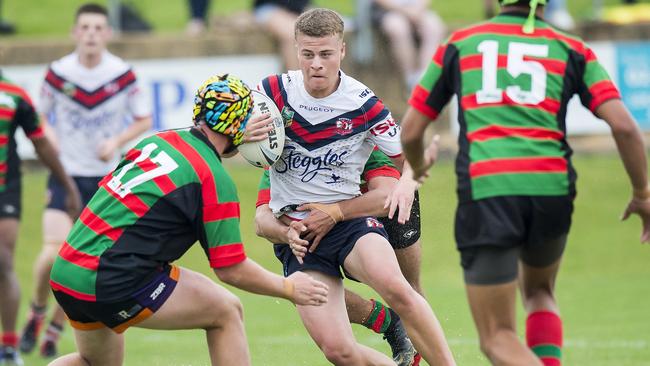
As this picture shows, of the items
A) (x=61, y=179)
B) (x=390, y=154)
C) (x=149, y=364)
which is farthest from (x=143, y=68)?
(x=390, y=154)

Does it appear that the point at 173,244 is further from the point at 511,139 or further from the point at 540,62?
the point at 540,62

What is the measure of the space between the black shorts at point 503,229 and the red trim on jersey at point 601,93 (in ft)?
1.44

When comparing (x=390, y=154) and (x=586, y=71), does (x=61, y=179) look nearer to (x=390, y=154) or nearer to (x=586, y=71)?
(x=390, y=154)

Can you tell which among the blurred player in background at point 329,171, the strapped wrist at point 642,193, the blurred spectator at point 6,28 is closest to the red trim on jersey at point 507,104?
the strapped wrist at point 642,193

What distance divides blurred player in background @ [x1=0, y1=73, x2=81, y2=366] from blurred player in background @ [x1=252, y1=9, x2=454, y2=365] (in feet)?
9.29

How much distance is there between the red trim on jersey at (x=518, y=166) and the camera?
493 centimetres

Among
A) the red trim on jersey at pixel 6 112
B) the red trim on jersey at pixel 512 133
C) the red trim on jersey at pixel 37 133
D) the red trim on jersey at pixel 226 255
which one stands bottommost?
the red trim on jersey at pixel 37 133

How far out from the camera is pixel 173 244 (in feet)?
17.7

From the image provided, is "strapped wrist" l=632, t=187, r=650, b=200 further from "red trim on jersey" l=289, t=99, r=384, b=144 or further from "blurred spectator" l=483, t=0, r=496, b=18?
"blurred spectator" l=483, t=0, r=496, b=18

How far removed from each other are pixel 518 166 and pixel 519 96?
11.9 inches

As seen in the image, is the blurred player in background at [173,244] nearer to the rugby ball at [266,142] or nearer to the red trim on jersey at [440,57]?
the rugby ball at [266,142]

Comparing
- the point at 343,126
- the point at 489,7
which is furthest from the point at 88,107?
the point at 489,7

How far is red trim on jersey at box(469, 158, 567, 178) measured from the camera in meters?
4.93

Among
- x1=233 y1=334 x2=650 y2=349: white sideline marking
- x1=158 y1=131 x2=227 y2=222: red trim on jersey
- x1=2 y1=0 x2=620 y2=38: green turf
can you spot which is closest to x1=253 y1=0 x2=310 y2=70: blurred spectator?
x1=2 y1=0 x2=620 y2=38: green turf
